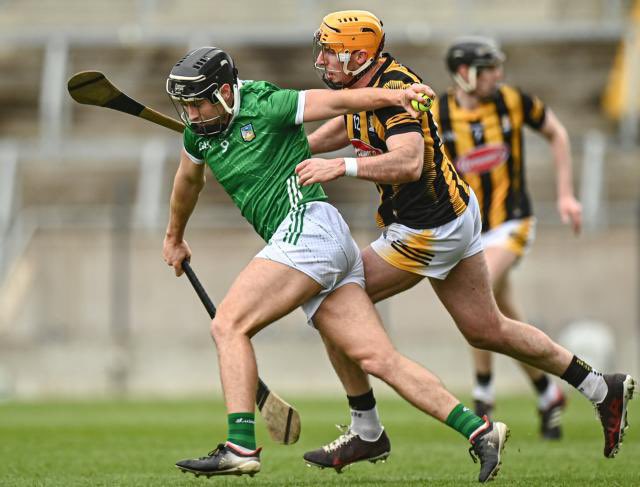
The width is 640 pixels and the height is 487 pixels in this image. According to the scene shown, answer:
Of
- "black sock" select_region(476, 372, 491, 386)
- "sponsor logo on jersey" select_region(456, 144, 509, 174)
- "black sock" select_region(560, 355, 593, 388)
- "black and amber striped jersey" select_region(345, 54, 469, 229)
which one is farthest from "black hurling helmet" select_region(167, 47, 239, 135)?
"black sock" select_region(476, 372, 491, 386)

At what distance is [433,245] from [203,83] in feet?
4.17

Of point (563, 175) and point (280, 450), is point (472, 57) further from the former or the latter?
point (280, 450)

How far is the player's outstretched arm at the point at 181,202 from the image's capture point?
6.04m

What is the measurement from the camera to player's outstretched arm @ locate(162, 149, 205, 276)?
604 cm

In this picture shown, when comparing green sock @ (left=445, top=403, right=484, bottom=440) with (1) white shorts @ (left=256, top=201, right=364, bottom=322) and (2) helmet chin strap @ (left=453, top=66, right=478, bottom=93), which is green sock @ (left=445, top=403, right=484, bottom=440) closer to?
(1) white shorts @ (left=256, top=201, right=364, bottom=322)

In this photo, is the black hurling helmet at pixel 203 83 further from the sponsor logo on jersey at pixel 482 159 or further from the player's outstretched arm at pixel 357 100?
the sponsor logo on jersey at pixel 482 159

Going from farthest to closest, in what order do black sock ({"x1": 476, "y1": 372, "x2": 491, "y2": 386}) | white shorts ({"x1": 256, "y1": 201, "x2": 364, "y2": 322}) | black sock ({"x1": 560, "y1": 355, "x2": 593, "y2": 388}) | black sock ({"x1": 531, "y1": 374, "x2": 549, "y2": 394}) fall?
black sock ({"x1": 476, "y1": 372, "x2": 491, "y2": 386})
black sock ({"x1": 531, "y1": 374, "x2": 549, "y2": 394})
black sock ({"x1": 560, "y1": 355, "x2": 593, "y2": 388})
white shorts ({"x1": 256, "y1": 201, "x2": 364, "y2": 322})

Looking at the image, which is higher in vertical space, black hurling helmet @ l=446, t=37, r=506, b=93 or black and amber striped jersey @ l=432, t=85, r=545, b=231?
black hurling helmet @ l=446, t=37, r=506, b=93

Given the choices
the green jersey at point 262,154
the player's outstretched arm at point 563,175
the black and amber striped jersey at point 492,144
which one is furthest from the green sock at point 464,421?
the black and amber striped jersey at point 492,144

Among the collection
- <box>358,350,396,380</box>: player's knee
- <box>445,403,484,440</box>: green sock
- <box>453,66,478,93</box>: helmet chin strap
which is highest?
<box>453,66,478,93</box>: helmet chin strap

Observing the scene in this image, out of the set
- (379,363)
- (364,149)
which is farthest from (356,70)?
(379,363)

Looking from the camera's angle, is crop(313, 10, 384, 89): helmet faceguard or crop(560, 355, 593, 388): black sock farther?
crop(560, 355, 593, 388): black sock

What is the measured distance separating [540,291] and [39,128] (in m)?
8.37

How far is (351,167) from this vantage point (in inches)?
214
